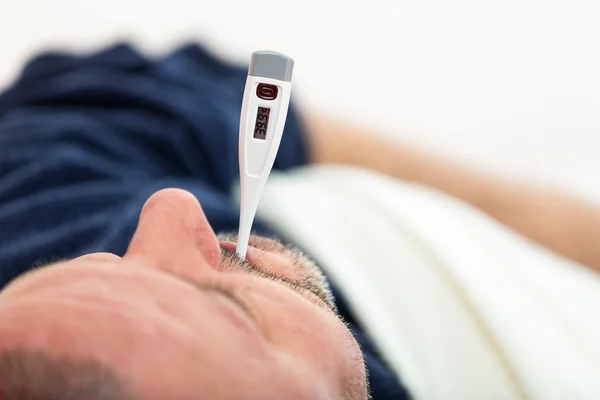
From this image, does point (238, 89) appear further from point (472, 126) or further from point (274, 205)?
point (472, 126)

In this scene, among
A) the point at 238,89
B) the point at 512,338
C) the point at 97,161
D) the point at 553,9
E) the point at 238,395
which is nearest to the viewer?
the point at 238,395

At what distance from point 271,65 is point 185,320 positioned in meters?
0.08

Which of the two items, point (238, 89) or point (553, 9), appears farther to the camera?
point (553, 9)

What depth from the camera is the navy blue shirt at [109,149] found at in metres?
0.33

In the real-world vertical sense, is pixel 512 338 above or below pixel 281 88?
below

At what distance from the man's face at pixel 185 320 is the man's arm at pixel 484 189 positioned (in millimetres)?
419

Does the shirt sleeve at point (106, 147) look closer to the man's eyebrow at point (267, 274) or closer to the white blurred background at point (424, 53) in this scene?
the man's eyebrow at point (267, 274)

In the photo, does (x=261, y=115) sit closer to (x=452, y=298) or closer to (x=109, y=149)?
(x=452, y=298)

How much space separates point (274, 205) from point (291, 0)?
1.73ft

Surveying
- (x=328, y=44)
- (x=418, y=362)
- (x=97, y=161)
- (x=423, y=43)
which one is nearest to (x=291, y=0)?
(x=328, y=44)

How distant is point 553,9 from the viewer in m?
0.85

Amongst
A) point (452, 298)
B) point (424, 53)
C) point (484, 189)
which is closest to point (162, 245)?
point (452, 298)

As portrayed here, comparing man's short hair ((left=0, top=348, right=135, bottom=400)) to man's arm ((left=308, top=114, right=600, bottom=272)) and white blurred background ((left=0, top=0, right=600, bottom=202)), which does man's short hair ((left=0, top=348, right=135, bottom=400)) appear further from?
white blurred background ((left=0, top=0, right=600, bottom=202))

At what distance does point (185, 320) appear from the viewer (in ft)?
0.50
